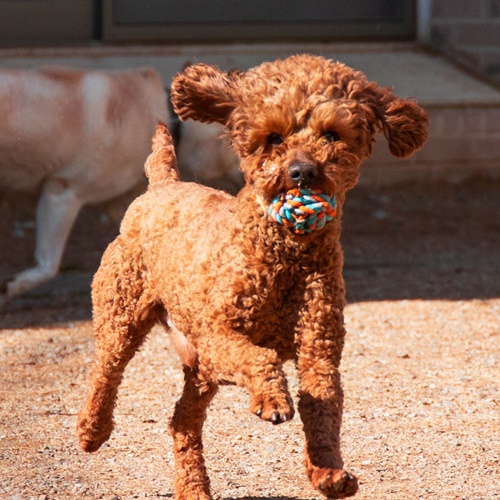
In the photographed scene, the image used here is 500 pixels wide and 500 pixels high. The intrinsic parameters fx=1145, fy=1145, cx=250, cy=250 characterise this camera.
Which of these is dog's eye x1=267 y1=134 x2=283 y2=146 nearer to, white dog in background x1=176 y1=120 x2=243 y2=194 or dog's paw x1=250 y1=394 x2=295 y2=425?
dog's paw x1=250 y1=394 x2=295 y2=425

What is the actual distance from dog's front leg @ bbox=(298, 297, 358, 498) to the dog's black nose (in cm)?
42

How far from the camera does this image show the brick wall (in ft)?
35.8

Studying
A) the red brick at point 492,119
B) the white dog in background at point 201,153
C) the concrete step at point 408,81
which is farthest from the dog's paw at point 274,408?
the red brick at point 492,119

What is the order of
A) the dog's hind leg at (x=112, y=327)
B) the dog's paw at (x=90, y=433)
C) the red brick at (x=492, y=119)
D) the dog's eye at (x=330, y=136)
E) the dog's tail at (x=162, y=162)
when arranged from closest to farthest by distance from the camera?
1. the dog's eye at (x=330, y=136)
2. the dog's hind leg at (x=112, y=327)
3. the dog's paw at (x=90, y=433)
4. the dog's tail at (x=162, y=162)
5. the red brick at (x=492, y=119)

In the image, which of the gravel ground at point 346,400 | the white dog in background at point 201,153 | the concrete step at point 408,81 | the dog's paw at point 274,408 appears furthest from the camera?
the concrete step at point 408,81

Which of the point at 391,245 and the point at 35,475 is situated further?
the point at 391,245

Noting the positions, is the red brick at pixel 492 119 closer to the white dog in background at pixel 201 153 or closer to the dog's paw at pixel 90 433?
the white dog in background at pixel 201 153

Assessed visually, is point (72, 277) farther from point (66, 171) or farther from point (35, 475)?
point (35, 475)

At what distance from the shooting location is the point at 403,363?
5996mm

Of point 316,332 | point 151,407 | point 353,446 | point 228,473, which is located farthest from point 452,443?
point 316,332

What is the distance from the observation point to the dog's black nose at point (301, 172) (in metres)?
2.93

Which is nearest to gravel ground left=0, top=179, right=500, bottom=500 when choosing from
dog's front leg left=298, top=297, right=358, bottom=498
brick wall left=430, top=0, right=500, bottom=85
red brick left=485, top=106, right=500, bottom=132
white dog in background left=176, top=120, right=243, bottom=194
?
dog's front leg left=298, top=297, right=358, bottom=498

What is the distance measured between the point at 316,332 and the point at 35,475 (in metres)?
1.65

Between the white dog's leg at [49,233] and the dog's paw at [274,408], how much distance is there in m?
4.74
